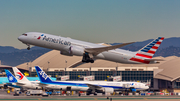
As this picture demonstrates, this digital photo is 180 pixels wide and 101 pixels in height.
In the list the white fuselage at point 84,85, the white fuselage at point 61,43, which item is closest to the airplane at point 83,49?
the white fuselage at point 61,43

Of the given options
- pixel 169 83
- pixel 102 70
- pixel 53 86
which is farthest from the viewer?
pixel 102 70

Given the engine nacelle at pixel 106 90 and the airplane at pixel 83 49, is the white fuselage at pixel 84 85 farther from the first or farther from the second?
the airplane at pixel 83 49

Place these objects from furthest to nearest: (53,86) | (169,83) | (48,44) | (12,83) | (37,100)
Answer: (169,83) < (12,83) < (53,86) < (37,100) < (48,44)

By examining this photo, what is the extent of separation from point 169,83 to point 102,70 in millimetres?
41128

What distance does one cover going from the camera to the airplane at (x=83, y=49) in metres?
69.5

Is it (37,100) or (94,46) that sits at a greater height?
(94,46)

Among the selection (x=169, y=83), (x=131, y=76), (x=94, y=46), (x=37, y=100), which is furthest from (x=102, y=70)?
(x=94, y=46)

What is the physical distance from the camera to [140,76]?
170 meters

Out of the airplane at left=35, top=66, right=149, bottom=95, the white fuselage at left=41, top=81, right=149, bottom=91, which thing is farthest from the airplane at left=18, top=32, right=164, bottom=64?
the white fuselage at left=41, top=81, right=149, bottom=91

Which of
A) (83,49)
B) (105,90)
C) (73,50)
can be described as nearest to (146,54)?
(83,49)

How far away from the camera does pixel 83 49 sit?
7325cm

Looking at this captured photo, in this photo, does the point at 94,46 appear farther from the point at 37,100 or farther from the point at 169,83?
the point at 169,83

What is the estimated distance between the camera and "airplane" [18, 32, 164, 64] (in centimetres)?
6950

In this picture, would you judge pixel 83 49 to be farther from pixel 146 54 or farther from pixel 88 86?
pixel 88 86
